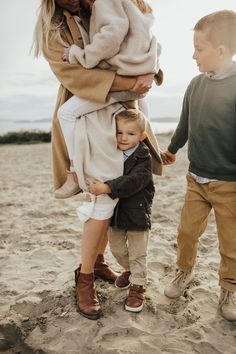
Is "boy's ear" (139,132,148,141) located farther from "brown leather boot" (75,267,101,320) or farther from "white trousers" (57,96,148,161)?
"brown leather boot" (75,267,101,320)

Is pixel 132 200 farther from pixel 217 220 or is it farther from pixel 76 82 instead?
pixel 76 82

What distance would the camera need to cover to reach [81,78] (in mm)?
2248

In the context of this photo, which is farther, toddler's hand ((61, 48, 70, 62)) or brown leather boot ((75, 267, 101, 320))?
brown leather boot ((75, 267, 101, 320))

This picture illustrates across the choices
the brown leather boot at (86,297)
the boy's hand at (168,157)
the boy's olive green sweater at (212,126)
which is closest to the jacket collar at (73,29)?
the boy's olive green sweater at (212,126)

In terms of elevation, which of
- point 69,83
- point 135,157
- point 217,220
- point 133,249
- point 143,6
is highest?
point 143,6

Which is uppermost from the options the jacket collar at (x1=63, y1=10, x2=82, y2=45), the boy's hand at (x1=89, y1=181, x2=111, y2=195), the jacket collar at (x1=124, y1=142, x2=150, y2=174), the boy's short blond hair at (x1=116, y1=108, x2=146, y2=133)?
the jacket collar at (x1=63, y1=10, x2=82, y2=45)

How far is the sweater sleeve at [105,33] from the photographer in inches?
83.4

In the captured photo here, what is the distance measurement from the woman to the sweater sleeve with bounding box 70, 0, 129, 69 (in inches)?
2.7

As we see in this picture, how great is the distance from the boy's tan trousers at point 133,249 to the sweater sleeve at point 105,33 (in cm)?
103

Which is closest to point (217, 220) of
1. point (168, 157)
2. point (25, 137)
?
point (168, 157)

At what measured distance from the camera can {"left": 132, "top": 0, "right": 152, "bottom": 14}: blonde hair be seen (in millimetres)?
2330

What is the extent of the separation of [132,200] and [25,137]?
1652 centimetres

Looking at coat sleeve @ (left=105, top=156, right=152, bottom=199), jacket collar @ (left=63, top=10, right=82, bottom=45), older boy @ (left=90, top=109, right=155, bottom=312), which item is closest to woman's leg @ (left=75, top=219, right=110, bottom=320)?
older boy @ (left=90, top=109, right=155, bottom=312)

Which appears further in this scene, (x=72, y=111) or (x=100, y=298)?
(x=100, y=298)
